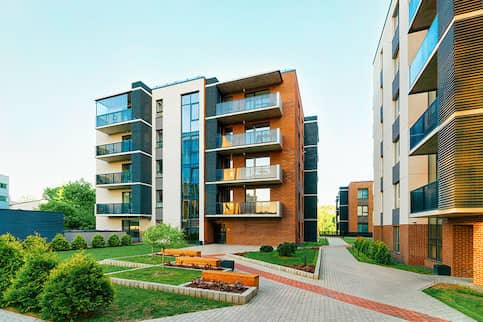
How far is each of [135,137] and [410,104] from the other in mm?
24323

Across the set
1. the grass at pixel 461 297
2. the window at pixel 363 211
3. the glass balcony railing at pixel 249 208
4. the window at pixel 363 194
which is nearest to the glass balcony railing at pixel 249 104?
the glass balcony railing at pixel 249 208

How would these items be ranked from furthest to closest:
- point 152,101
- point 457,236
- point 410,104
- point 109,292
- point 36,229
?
1. point 152,101
2. point 36,229
3. point 410,104
4. point 457,236
5. point 109,292

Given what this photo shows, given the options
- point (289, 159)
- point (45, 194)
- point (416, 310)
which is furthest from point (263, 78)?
point (45, 194)

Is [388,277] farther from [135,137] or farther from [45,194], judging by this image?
[45,194]

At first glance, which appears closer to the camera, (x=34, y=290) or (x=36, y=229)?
(x=34, y=290)

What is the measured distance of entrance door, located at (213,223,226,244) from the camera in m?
27.4

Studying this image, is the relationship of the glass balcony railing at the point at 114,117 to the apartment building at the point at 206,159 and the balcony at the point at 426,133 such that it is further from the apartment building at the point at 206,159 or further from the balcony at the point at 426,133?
the balcony at the point at 426,133

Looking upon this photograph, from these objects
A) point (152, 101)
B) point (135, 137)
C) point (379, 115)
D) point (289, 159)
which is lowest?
point (289, 159)

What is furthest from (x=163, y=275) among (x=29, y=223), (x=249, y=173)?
(x=29, y=223)

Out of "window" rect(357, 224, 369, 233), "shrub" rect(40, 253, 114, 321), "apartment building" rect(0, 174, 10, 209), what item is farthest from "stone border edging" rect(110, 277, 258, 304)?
"apartment building" rect(0, 174, 10, 209)

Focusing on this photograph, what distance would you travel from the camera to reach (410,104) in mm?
16625

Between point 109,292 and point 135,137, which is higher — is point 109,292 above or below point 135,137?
below

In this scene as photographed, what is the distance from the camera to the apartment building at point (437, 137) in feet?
31.2

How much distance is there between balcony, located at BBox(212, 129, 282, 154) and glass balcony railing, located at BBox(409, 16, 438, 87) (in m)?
10.9
